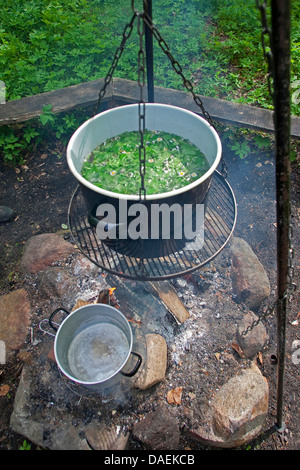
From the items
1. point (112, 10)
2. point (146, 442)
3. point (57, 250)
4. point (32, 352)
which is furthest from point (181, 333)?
point (112, 10)

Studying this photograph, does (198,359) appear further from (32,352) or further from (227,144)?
(227,144)

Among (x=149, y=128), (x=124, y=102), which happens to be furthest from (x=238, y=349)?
(x=124, y=102)

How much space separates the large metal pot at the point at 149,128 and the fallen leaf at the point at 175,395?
41.7 inches

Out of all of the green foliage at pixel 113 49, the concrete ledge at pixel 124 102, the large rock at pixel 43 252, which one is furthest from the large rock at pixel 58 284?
the concrete ledge at pixel 124 102

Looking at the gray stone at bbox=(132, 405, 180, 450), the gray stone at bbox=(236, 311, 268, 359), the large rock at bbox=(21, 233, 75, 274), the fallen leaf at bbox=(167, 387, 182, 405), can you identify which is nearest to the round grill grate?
the large rock at bbox=(21, 233, 75, 274)

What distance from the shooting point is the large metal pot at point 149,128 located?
1466mm

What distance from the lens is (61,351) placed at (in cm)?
212

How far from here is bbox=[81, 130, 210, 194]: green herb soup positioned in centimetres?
175

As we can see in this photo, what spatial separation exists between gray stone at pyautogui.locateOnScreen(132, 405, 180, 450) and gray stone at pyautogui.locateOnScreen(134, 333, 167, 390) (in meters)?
0.21

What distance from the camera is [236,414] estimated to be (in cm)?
201

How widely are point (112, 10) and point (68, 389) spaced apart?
5799mm

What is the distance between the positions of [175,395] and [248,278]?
1.07 m

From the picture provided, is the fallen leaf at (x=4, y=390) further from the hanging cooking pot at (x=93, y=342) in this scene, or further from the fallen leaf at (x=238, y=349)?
the fallen leaf at (x=238, y=349)

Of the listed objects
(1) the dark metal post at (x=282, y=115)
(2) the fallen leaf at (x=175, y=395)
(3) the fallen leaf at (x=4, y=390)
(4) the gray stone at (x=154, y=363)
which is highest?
(1) the dark metal post at (x=282, y=115)
